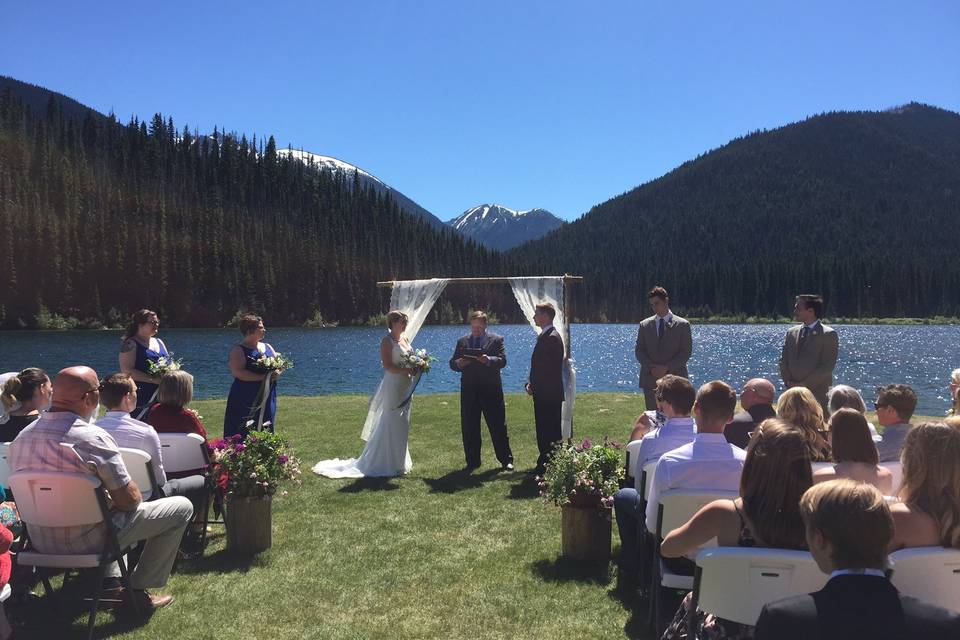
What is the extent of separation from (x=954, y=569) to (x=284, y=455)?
5018 mm

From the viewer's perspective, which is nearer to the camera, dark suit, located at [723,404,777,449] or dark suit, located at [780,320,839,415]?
dark suit, located at [723,404,777,449]

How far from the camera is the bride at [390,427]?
9055 mm

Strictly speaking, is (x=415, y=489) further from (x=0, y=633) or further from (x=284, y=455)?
(x=0, y=633)

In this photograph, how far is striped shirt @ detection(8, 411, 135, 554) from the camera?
389 cm

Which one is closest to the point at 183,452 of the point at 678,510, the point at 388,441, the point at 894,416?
the point at 388,441

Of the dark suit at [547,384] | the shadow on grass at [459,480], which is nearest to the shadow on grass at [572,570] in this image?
the shadow on grass at [459,480]

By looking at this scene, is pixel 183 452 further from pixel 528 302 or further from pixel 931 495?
pixel 931 495

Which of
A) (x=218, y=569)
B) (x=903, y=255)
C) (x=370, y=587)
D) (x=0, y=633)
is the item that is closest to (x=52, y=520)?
(x=0, y=633)

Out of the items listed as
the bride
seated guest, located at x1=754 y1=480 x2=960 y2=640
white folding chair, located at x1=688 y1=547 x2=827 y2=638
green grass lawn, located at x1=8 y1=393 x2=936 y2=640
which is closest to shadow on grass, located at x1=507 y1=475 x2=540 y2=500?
green grass lawn, located at x1=8 y1=393 x2=936 y2=640

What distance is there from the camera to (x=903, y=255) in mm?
169500

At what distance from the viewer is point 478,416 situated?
9422 mm

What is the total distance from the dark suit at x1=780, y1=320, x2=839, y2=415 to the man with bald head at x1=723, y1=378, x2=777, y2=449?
2.25m

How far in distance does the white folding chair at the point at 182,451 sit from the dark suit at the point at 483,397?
162 inches

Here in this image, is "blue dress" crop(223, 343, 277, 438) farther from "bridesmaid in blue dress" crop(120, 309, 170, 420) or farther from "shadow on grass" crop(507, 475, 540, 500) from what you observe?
"shadow on grass" crop(507, 475, 540, 500)
